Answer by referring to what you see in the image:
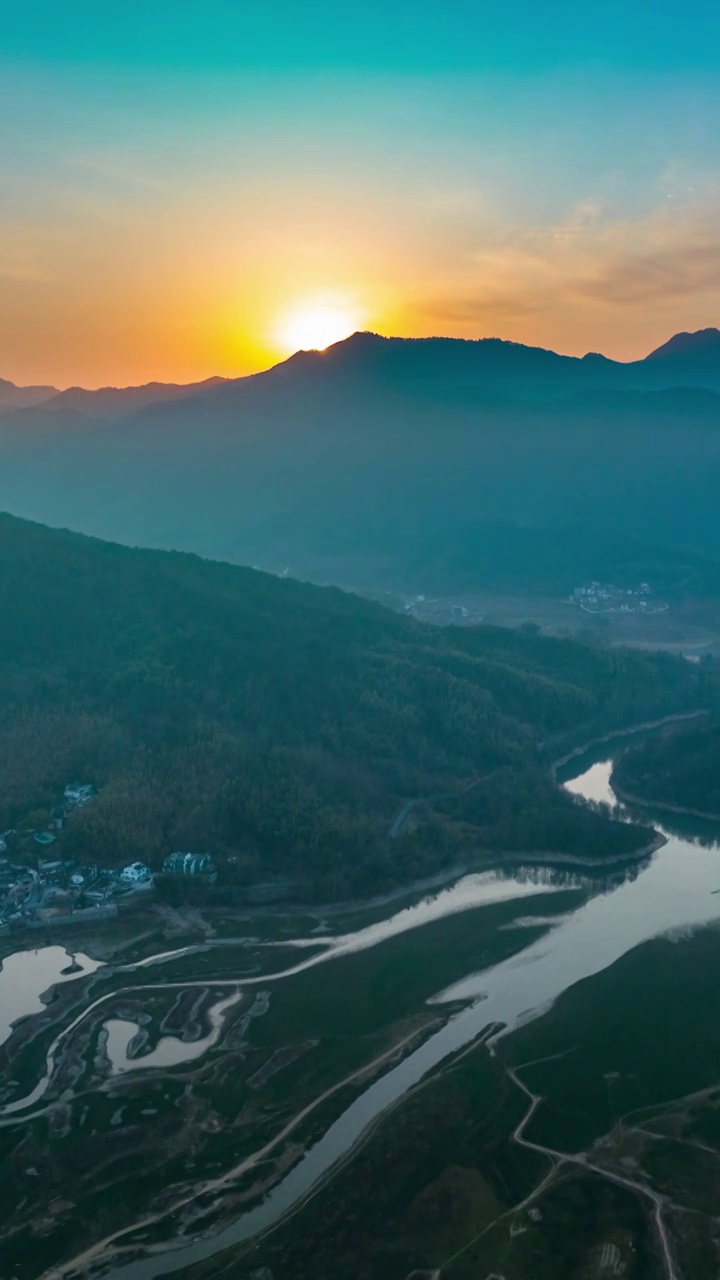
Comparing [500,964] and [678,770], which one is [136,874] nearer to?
[500,964]

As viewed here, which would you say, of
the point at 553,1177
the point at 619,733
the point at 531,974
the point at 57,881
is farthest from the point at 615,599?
the point at 553,1177

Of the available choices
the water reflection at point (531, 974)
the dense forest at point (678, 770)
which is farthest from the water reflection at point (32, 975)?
the dense forest at point (678, 770)

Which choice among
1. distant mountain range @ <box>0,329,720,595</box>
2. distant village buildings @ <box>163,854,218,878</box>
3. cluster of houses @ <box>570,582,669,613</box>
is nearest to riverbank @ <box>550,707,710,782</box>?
distant village buildings @ <box>163,854,218,878</box>

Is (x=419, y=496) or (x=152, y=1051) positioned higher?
(x=419, y=496)

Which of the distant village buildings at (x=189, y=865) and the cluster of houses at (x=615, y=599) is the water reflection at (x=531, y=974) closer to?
the distant village buildings at (x=189, y=865)

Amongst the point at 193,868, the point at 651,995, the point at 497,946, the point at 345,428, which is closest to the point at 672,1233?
the point at 651,995

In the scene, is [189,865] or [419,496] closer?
[189,865]
